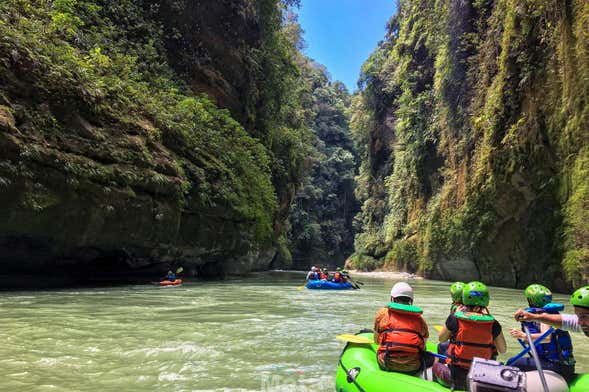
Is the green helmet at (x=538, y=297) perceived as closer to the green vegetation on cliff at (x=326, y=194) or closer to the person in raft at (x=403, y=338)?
the person in raft at (x=403, y=338)

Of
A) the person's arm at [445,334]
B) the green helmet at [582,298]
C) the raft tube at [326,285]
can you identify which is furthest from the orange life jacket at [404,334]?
the raft tube at [326,285]

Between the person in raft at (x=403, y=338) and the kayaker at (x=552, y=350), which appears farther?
the person in raft at (x=403, y=338)

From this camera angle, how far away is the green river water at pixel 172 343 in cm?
413

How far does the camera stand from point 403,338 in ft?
12.0

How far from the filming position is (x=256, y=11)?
23.4 m

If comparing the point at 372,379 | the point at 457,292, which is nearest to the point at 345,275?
the point at 457,292

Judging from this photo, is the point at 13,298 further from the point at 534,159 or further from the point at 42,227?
the point at 534,159

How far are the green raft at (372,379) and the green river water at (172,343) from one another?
344 millimetres

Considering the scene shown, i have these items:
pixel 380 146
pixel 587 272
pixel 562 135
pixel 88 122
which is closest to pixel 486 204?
pixel 562 135

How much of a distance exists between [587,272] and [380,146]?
24.8m

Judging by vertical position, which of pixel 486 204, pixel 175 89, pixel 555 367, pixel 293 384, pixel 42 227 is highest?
pixel 175 89

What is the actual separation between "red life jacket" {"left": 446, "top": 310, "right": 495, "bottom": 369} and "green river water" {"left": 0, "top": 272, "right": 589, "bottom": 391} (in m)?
1.36

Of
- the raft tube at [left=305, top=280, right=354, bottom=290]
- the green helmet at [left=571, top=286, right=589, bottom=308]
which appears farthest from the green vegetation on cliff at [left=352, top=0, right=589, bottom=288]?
the green helmet at [left=571, top=286, right=589, bottom=308]

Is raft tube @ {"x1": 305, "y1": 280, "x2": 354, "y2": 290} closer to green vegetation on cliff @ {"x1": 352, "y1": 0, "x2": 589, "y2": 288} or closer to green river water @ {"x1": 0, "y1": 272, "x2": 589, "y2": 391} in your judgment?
green river water @ {"x1": 0, "y1": 272, "x2": 589, "y2": 391}
